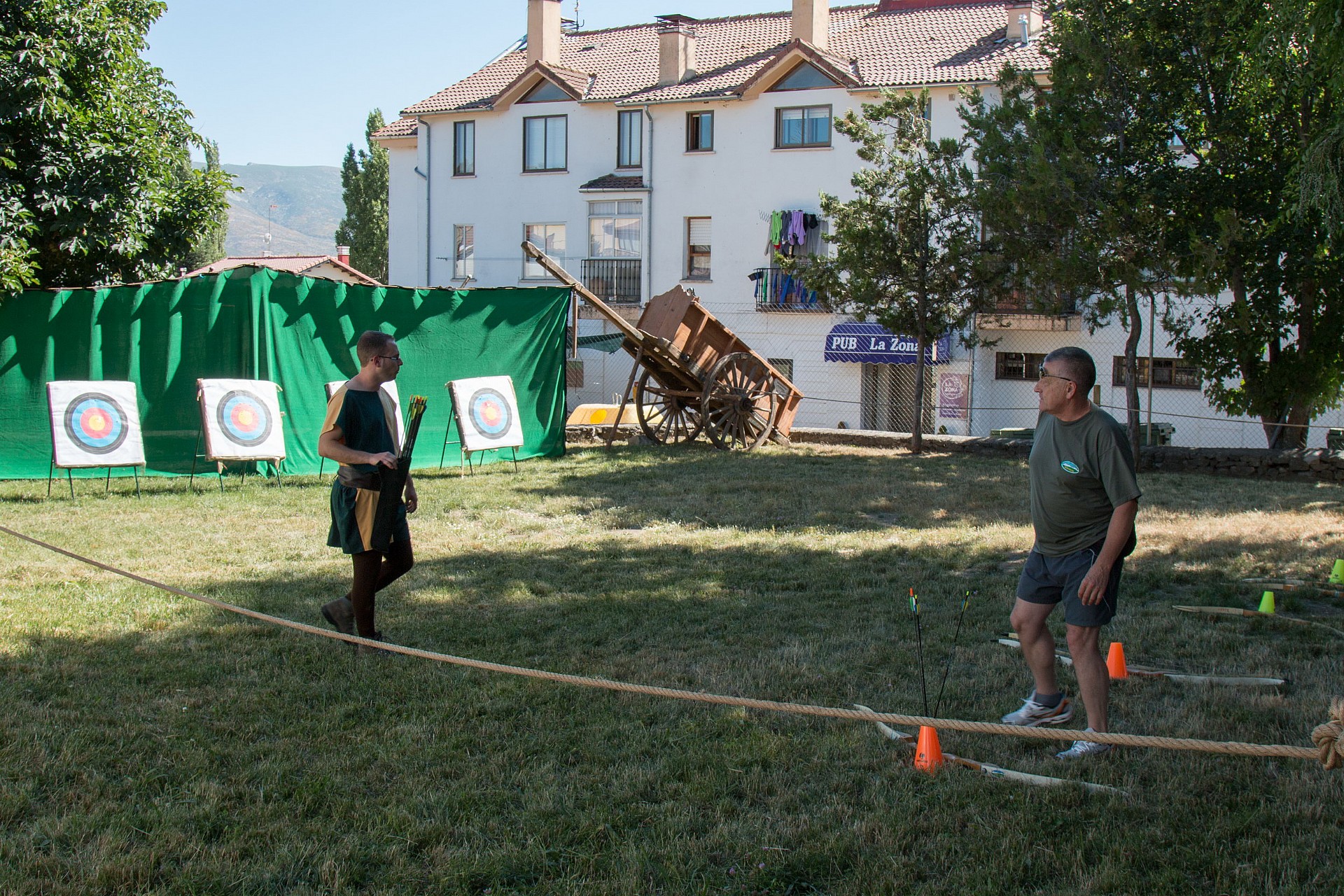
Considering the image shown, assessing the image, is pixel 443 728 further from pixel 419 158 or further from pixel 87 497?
pixel 419 158

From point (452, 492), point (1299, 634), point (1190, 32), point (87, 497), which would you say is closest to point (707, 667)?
point (1299, 634)

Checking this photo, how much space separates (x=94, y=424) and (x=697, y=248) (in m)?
21.2

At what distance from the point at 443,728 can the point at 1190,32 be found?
14979mm

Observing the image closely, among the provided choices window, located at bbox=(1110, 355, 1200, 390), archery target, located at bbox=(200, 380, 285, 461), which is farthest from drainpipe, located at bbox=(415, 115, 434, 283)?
archery target, located at bbox=(200, 380, 285, 461)

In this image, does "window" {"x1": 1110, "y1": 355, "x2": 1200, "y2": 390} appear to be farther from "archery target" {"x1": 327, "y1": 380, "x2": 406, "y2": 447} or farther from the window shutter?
"archery target" {"x1": 327, "y1": 380, "x2": 406, "y2": 447}

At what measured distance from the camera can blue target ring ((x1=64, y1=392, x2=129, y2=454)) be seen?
37.0 ft

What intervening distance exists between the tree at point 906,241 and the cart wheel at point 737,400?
73.8 inches

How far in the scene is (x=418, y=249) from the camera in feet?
113

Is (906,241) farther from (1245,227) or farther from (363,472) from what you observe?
(363,472)

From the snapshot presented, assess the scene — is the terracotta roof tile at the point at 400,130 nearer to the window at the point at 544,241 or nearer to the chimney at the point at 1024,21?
the window at the point at 544,241

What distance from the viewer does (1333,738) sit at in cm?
306

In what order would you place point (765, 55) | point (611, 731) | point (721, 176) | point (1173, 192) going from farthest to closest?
point (765, 55) < point (721, 176) < point (1173, 192) < point (611, 731)

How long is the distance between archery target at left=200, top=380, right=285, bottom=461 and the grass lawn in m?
2.71

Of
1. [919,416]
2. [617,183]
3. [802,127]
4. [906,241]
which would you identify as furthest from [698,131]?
[919,416]
